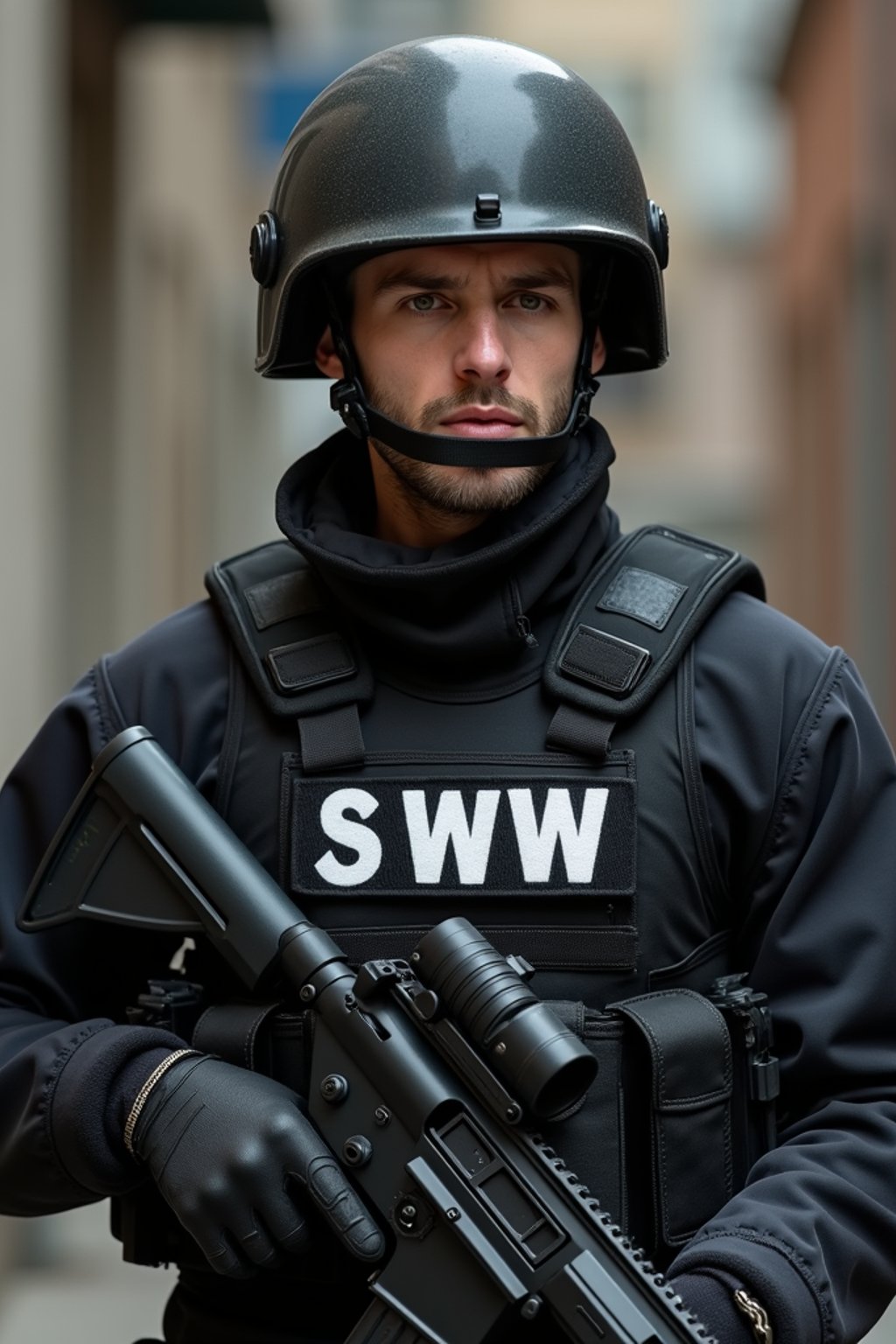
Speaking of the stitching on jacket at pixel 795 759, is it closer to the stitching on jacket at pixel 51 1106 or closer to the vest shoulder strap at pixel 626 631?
the vest shoulder strap at pixel 626 631

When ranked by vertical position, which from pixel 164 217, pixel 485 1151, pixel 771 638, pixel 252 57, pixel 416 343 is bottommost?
pixel 485 1151

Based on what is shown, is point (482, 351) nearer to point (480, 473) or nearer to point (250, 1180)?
point (480, 473)

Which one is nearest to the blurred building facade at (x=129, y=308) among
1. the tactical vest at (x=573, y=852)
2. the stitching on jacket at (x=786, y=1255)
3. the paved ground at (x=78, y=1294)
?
the paved ground at (x=78, y=1294)

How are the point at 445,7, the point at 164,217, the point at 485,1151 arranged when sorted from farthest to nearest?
the point at 445,7 < the point at 164,217 < the point at 485,1151

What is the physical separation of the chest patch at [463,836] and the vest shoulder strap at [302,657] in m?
0.05

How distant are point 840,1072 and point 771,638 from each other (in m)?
0.52

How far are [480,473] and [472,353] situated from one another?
15 cm

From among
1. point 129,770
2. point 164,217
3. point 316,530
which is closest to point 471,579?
point 316,530

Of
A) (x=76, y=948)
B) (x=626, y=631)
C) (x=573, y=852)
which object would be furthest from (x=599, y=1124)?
(x=76, y=948)

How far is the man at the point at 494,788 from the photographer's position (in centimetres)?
223

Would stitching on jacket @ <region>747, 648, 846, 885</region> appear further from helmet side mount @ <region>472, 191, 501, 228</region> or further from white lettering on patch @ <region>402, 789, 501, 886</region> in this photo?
helmet side mount @ <region>472, 191, 501, 228</region>

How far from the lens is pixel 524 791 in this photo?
2.37 meters

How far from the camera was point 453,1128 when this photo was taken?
2145 mm

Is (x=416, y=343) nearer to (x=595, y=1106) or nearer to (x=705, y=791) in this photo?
(x=705, y=791)
